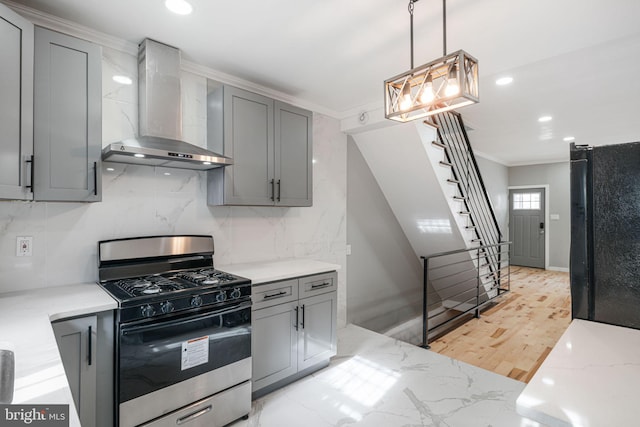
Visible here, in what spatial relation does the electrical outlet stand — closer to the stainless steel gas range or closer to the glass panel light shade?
the stainless steel gas range

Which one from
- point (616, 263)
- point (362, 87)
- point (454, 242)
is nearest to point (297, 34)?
point (362, 87)

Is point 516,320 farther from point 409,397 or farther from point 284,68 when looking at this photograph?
point 284,68

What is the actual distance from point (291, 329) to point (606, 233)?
2071mm

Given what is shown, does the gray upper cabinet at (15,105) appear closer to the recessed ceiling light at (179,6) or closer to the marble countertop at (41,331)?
the marble countertop at (41,331)

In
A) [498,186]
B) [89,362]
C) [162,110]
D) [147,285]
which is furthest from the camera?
[498,186]

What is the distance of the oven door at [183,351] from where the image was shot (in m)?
1.77

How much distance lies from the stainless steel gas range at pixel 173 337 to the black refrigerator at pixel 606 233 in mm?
1856

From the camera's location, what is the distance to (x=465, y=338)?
401 centimetres

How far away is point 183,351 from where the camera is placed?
194 centimetres

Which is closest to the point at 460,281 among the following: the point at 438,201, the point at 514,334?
the point at 514,334

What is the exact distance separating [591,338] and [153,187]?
8.79 feet

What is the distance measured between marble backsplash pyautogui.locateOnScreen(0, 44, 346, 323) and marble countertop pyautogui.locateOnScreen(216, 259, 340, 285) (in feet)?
0.54

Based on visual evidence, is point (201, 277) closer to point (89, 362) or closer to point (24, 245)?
point (89, 362)

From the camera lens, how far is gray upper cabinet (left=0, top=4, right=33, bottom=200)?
5.20ft
